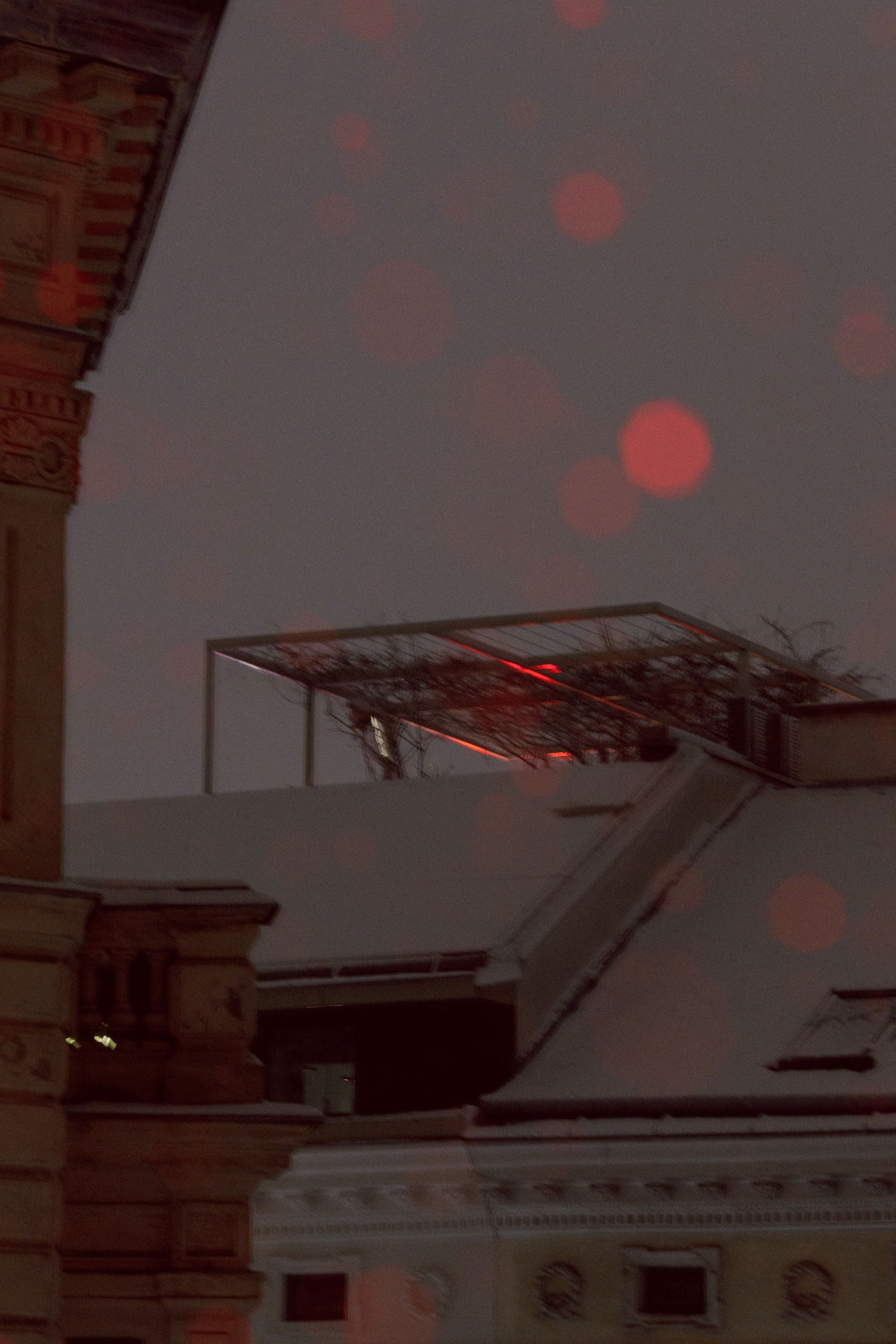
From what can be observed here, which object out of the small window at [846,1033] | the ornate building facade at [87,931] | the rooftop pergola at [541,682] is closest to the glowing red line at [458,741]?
the rooftop pergola at [541,682]

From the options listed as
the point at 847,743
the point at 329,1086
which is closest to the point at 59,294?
the point at 329,1086

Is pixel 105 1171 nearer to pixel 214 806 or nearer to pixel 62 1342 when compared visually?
pixel 62 1342

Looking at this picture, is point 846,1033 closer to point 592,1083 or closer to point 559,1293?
point 592,1083

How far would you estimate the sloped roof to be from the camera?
79.6 feet

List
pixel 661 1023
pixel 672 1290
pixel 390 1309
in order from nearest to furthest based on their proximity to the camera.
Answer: pixel 672 1290 → pixel 390 1309 → pixel 661 1023

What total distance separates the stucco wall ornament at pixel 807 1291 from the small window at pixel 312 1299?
14.2 feet

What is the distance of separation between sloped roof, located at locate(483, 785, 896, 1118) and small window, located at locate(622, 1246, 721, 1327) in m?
1.36

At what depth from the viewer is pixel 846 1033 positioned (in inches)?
978

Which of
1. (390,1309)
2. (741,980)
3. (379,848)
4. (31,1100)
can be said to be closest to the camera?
(31,1100)

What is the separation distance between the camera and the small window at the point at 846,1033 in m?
24.3

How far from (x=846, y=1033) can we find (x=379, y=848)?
7.28 metres

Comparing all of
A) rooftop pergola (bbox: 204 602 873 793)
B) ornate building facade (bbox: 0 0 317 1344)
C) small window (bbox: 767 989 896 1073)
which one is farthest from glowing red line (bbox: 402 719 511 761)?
ornate building facade (bbox: 0 0 317 1344)

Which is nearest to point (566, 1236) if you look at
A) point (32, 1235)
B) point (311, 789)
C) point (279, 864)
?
point (279, 864)

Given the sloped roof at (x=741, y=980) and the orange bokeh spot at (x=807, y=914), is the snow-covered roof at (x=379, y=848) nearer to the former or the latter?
the sloped roof at (x=741, y=980)
